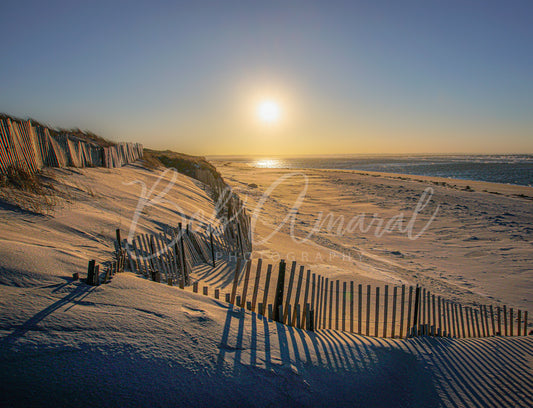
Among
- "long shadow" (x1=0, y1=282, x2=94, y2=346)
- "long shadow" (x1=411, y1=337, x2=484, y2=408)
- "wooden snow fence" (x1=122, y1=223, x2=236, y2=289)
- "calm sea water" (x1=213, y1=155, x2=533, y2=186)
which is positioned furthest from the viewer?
"calm sea water" (x1=213, y1=155, x2=533, y2=186)

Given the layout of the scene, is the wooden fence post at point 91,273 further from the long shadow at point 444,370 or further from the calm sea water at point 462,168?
the calm sea water at point 462,168

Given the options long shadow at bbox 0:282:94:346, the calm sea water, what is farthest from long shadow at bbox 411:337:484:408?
the calm sea water

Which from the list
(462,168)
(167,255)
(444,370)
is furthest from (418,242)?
(462,168)

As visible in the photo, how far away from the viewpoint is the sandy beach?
25.3 feet

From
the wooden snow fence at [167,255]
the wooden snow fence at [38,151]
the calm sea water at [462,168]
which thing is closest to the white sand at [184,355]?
the wooden snow fence at [167,255]

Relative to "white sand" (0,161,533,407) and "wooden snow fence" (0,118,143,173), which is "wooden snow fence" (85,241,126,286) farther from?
"wooden snow fence" (0,118,143,173)

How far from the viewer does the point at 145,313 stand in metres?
2.93

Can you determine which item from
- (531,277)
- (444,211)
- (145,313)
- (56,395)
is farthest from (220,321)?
(444,211)

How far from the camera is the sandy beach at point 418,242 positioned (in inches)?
303

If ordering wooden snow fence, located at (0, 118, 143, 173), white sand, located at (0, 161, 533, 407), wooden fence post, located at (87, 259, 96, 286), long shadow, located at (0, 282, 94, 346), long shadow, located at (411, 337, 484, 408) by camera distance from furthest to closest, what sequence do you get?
wooden snow fence, located at (0, 118, 143, 173) < wooden fence post, located at (87, 259, 96, 286) < long shadow, located at (411, 337, 484, 408) < long shadow, located at (0, 282, 94, 346) < white sand, located at (0, 161, 533, 407)

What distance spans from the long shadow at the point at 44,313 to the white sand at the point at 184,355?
0.04 ft

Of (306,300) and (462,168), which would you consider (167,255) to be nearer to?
(306,300)

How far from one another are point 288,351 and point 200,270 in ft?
12.3

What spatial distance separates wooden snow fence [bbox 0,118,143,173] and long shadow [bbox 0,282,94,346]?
513 centimetres
